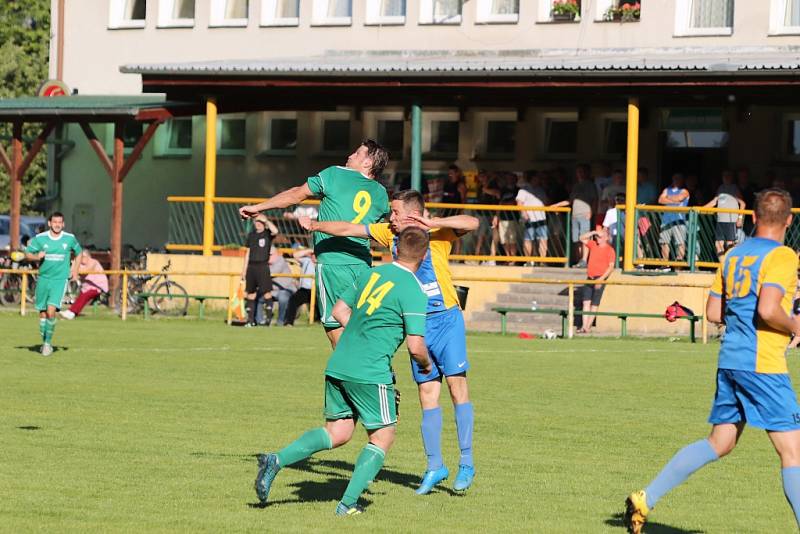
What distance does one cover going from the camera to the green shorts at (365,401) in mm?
9219

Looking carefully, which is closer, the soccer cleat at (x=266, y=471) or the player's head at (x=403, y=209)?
the soccer cleat at (x=266, y=471)

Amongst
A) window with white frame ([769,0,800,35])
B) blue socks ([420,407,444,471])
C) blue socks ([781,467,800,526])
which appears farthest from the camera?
window with white frame ([769,0,800,35])

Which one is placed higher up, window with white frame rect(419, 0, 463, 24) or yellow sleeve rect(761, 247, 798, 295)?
window with white frame rect(419, 0, 463, 24)

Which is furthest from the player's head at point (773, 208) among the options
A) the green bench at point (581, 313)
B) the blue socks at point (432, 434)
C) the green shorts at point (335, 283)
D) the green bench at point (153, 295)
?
the green bench at point (153, 295)

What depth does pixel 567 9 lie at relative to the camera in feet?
119

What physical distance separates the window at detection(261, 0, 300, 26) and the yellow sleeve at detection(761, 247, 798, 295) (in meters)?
31.9

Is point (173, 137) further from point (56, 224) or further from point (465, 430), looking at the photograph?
point (465, 430)

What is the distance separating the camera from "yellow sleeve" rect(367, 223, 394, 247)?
34.4 feet

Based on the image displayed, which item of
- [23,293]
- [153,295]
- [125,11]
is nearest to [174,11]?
[125,11]

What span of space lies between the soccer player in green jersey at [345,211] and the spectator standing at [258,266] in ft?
55.9

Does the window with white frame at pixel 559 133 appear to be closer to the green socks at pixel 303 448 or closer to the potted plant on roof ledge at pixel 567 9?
the potted plant on roof ledge at pixel 567 9

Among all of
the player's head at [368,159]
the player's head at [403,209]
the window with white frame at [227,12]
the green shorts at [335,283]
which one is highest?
the window with white frame at [227,12]

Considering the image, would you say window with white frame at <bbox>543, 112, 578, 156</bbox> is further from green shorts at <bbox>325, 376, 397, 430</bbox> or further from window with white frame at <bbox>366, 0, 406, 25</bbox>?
green shorts at <bbox>325, 376, 397, 430</bbox>

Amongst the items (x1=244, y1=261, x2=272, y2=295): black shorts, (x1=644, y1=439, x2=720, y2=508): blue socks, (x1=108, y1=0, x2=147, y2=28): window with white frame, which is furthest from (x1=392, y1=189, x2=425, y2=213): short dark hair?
(x1=108, y1=0, x2=147, y2=28): window with white frame
